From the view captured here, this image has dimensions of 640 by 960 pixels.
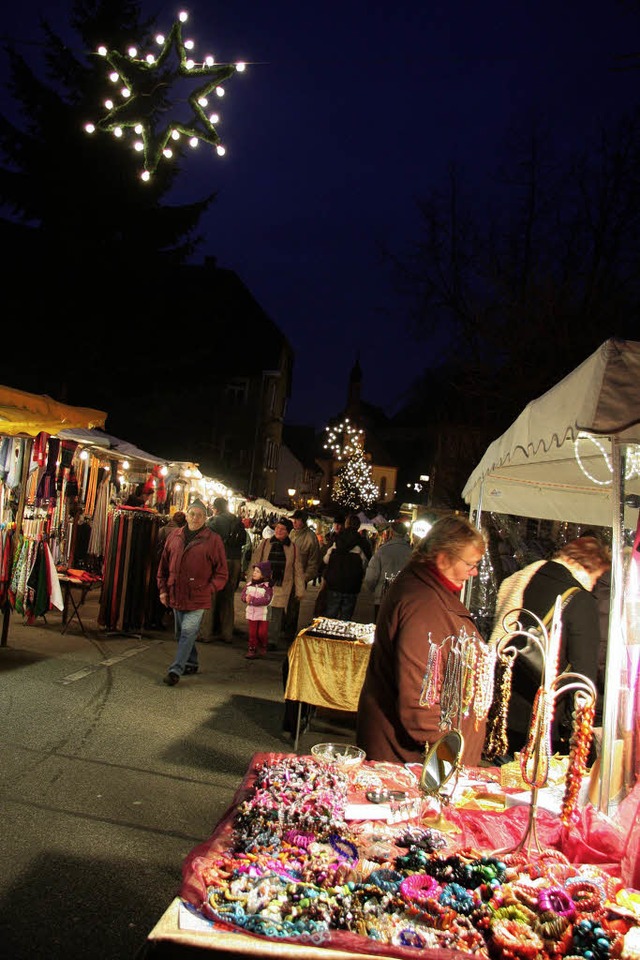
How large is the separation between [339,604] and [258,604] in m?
1.23

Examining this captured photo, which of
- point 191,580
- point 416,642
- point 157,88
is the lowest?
point 191,580

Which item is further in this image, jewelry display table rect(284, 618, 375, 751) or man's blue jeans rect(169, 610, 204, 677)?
man's blue jeans rect(169, 610, 204, 677)

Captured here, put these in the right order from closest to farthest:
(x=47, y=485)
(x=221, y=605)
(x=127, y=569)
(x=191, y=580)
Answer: (x=191, y=580)
(x=47, y=485)
(x=127, y=569)
(x=221, y=605)

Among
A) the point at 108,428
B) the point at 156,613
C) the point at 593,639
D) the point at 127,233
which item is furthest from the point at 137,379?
the point at 593,639

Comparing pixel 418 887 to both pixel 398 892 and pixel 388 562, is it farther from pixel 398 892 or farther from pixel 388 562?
pixel 388 562

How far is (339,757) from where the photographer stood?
2877 mm

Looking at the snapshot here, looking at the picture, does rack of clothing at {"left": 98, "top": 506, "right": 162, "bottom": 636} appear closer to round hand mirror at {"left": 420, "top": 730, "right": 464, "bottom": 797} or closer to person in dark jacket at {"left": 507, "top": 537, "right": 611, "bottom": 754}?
person in dark jacket at {"left": 507, "top": 537, "right": 611, "bottom": 754}

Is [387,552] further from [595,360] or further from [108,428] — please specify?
[108,428]

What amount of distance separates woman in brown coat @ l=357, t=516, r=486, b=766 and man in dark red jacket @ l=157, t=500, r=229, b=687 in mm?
4397

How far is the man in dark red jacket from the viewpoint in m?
7.50

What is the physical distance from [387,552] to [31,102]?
652 inches

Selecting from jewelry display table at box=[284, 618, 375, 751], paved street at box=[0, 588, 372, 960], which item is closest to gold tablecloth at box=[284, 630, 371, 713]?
jewelry display table at box=[284, 618, 375, 751]

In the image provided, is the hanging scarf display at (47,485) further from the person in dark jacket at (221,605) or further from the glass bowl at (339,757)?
the glass bowl at (339,757)

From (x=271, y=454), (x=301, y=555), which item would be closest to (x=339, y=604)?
(x=301, y=555)
